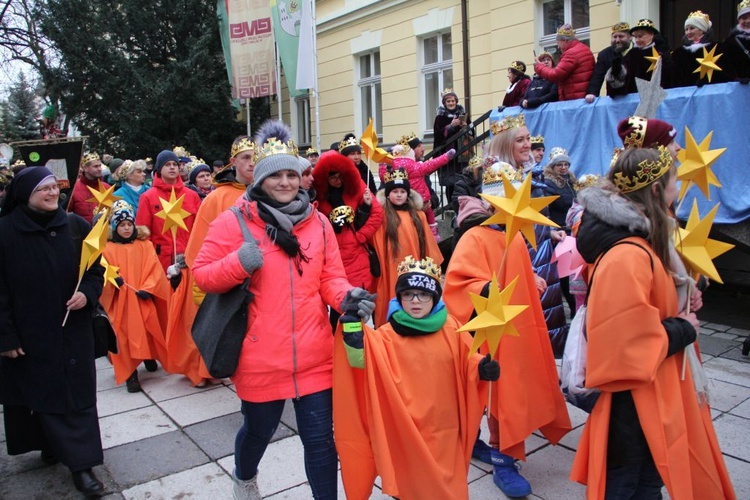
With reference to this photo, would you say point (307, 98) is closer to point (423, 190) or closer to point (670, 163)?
point (423, 190)

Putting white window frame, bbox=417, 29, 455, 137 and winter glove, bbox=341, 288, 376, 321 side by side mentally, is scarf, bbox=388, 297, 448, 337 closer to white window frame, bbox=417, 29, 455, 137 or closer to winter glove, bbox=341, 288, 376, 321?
winter glove, bbox=341, 288, 376, 321

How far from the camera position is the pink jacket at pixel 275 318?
2.91 m

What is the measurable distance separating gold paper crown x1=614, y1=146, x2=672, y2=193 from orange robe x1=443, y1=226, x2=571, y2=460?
1045mm

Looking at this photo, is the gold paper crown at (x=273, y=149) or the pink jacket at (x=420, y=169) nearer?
the gold paper crown at (x=273, y=149)

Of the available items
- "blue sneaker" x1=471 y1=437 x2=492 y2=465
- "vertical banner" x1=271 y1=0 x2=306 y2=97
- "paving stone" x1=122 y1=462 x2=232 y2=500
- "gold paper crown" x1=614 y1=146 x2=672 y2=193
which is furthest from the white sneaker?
"vertical banner" x1=271 y1=0 x2=306 y2=97

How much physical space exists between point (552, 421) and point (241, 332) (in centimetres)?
187

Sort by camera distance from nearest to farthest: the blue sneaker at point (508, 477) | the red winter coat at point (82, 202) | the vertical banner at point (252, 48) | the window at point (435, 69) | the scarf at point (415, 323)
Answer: the scarf at point (415, 323), the blue sneaker at point (508, 477), the red winter coat at point (82, 202), the window at point (435, 69), the vertical banner at point (252, 48)

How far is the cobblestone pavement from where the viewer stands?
3.72 m

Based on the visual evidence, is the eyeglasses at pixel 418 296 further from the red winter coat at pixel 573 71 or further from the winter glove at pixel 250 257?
the red winter coat at pixel 573 71

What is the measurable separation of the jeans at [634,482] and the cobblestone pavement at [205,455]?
86 centimetres

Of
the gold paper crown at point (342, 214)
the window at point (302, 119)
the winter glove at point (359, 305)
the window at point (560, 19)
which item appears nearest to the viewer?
the winter glove at point (359, 305)

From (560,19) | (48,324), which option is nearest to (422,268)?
(48,324)

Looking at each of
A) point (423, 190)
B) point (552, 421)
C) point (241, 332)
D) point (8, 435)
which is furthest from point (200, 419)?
point (423, 190)

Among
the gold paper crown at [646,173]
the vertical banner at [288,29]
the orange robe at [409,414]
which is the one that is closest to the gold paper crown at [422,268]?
the orange robe at [409,414]
